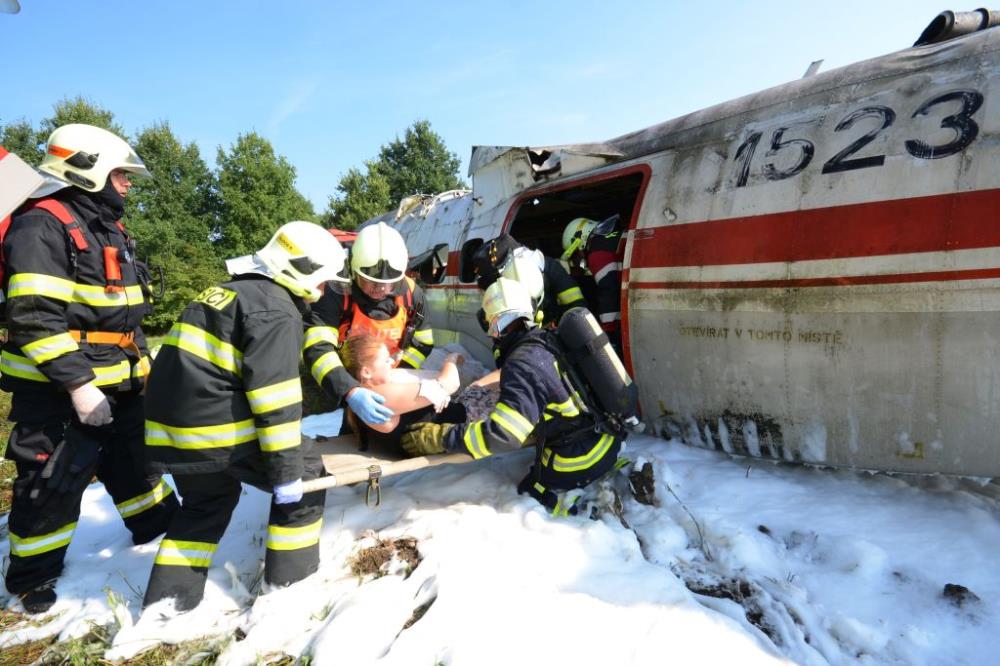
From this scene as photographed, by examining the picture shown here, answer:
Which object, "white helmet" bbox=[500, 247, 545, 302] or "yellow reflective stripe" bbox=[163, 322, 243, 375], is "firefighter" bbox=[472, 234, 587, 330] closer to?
"white helmet" bbox=[500, 247, 545, 302]

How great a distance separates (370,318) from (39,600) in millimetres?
2671

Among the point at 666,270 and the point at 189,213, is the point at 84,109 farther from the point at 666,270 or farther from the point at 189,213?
the point at 666,270

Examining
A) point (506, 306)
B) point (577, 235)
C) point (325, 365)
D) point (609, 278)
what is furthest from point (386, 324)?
point (577, 235)

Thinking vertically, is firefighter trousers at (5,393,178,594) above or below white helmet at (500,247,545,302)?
below

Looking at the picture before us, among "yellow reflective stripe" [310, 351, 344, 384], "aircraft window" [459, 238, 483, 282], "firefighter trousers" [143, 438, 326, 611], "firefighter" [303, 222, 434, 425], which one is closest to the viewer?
"firefighter trousers" [143, 438, 326, 611]

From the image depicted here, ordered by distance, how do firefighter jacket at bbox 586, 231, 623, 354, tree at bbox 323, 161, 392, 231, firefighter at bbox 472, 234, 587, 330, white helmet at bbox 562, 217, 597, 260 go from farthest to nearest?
tree at bbox 323, 161, 392, 231 → white helmet at bbox 562, 217, 597, 260 → firefighter at bbox 472, 234, 587, 330 → firefighter jacket at bbox 586, 231, 623, 354

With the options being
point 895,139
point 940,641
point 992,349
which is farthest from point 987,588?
point 895,139

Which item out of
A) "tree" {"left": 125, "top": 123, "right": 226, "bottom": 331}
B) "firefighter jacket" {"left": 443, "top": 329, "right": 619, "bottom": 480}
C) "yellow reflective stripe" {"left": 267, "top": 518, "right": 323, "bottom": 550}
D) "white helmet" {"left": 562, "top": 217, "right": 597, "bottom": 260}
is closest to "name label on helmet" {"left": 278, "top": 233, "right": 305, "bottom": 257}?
"firefighter jacket" {"left": 443, "top": 329, "right": 619, "bottom": 480}

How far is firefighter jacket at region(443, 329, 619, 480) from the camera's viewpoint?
3.16 m

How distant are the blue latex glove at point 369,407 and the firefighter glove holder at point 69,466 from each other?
1618 mm

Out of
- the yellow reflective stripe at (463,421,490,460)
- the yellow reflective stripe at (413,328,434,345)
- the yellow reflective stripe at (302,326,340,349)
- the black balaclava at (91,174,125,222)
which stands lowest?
the yellow reflective stripe at (463,421,490,460)

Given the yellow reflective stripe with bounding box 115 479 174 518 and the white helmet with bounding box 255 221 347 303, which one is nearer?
the white helmet with bounding box 255 221 347 303

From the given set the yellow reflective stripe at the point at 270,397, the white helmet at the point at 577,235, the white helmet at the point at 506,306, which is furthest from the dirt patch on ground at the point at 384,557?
the white helmet at the point at 577,235

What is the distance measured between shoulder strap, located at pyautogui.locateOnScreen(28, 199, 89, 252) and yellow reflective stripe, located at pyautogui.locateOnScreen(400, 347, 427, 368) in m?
2.28
